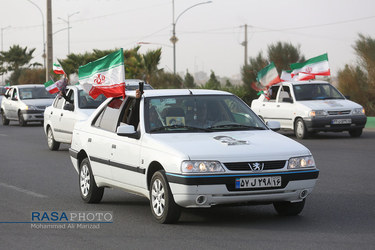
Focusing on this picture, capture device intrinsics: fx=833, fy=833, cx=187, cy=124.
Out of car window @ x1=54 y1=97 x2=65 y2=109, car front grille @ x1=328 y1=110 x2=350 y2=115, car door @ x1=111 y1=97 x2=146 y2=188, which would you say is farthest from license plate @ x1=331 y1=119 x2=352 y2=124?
car door @ x1=111 y1=97 x2=146 y2=188

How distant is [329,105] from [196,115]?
13.4 metres

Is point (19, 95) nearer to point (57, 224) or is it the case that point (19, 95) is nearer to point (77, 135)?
point (77, 135)

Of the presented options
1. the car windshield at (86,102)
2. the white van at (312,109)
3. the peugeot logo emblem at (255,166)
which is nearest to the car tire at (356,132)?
the white van at (312,109)

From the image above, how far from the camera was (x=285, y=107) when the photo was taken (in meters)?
23.5

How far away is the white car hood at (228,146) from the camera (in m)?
8.25

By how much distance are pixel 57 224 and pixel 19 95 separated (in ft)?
80.6

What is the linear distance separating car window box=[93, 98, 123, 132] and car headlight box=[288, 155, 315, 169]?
2473 millimetres

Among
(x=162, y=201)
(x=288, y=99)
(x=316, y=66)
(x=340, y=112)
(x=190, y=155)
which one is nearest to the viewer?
(x=190, y=155)

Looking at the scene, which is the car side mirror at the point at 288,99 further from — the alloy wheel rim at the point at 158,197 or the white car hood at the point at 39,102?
the alloy wheel rim at the point at 158,197

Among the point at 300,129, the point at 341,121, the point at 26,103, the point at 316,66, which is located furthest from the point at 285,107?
the point at 26,103

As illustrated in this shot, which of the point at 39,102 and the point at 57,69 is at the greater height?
the point at 57,69

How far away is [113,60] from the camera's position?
11.1 m

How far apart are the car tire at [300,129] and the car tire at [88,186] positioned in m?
12.4

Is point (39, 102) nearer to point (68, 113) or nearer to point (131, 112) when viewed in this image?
point (68, 113)
